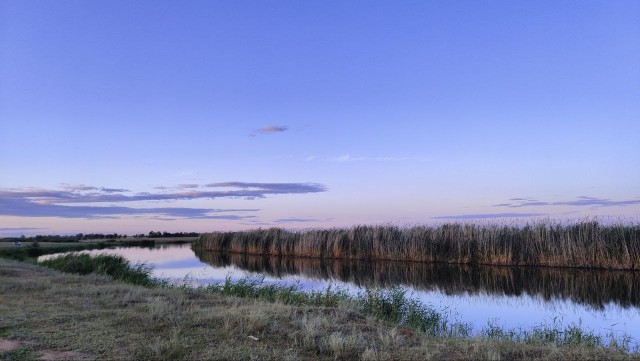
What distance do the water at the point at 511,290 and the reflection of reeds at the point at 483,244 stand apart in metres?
0.87

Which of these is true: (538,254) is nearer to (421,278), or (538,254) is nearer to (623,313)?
(421,278)

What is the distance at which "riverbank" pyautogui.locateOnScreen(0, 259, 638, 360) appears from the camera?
5312mm

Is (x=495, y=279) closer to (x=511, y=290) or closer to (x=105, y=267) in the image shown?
(x=511, y=290)

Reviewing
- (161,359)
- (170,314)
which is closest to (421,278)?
(170,314)

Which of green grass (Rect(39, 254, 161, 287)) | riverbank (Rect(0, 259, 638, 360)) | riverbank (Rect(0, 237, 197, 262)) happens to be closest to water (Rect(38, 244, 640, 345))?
green grass (Rect(39, 254, 161, 287))

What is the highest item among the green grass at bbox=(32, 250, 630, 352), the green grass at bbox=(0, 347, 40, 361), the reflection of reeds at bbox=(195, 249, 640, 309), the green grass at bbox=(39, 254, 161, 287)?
the green grass at bbox=(0, 347, 40, 361)

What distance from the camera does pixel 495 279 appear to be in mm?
17141

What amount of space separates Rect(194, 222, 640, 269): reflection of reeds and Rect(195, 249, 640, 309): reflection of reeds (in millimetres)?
765

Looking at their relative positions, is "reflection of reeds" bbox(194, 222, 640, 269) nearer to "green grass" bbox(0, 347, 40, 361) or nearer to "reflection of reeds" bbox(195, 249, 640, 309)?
"reflection of reeds" bbox(195, 249, 640, 309)

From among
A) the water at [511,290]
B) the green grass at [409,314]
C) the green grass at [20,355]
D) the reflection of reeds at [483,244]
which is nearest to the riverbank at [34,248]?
the water at [511,290]

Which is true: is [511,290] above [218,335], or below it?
below

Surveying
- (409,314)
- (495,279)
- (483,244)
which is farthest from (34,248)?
(409,314)

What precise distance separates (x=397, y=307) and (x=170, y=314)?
5.08 meters

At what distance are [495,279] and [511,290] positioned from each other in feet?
7.85
